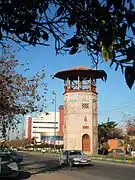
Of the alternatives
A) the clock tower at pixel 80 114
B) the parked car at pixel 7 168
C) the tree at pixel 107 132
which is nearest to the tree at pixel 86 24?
the parked car at pixel 7 168

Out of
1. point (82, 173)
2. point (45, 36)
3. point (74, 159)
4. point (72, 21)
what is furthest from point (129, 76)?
point (74, 159)

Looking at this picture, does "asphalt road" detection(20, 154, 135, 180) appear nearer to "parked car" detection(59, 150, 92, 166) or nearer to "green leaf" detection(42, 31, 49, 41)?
"parked car" detection(59, 150, 92, 166)

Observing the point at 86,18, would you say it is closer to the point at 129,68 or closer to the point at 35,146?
the point at 129,68

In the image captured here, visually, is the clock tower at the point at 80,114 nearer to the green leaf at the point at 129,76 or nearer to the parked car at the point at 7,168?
the parked car at the point at 7,168

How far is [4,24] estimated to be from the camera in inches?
248

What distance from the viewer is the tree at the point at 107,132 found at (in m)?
107

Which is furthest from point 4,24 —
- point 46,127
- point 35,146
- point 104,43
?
point 46,127

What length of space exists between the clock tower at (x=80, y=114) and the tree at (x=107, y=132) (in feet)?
116

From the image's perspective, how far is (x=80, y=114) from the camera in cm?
→ 6969

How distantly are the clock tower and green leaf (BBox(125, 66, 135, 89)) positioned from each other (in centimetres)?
6360

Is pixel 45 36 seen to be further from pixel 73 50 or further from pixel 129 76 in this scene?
pixel 129 76

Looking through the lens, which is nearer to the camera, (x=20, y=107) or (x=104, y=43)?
(x=104, y=43)

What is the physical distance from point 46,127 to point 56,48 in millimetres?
167215

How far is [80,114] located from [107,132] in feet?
129
